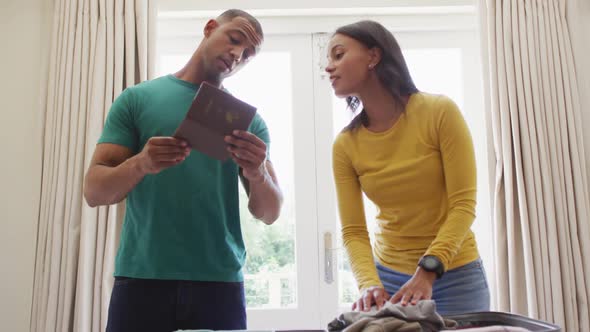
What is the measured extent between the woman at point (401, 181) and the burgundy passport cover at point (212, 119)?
1.19ft

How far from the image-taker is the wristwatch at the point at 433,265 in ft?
3.52

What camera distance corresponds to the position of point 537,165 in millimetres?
2127

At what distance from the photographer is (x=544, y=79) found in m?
2.19

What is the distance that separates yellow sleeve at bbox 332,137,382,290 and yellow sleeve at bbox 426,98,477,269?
20 centimetres

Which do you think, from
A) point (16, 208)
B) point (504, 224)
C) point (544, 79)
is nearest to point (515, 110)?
point (544, 79)

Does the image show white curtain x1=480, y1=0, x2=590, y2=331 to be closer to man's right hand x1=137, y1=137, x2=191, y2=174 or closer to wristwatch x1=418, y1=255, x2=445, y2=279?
wristwatch x1=418, y1=255, x2=445, y2=279

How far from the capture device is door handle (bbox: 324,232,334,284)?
232 cm

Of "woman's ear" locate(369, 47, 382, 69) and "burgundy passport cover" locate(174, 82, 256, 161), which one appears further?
"woman's ear" locate(369, 47, 382, 69)

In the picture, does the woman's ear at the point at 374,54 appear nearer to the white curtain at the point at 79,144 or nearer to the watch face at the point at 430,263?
the watch face at the point at 430,263

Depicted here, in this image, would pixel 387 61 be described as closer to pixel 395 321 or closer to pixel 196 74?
pixel 196 74

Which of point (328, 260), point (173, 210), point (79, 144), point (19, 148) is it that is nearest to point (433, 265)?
point (173, 210)

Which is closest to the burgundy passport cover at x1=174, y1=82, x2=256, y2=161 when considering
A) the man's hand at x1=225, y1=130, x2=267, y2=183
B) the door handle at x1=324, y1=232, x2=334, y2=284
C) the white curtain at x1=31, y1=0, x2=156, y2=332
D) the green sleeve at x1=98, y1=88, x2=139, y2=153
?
the man's hand at x1=225, y1=130, x2=267, y2=183

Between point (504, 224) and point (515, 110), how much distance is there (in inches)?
20.2

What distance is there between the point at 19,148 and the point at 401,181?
6.26 feet
